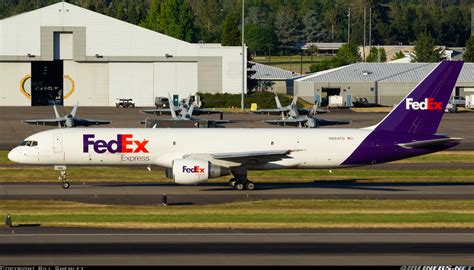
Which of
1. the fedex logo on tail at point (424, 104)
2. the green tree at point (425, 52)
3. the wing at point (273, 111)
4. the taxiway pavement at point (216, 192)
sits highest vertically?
the green tree at point (425, 52)

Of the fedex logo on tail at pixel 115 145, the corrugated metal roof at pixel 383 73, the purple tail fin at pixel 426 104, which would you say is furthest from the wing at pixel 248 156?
the corrugated metal roof at pixel 383 73

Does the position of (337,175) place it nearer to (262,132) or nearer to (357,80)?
(262,132)

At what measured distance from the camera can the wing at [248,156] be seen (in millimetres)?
50969

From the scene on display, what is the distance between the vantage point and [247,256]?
3297 centimetres

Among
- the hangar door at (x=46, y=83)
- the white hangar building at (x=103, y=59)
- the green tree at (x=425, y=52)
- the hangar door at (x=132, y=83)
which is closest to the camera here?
the white hangar building at (x=103, y=59)

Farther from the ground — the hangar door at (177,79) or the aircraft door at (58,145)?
the hangar door at (177,79)

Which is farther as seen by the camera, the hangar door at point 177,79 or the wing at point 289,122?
the hangar door at point 177,79

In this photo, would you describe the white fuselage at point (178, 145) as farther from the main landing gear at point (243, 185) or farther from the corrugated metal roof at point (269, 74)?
the corrugated metal roof at point (269, 74)

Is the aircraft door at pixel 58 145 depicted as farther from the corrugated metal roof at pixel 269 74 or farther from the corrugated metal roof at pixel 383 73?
the corrugated metal roof at pixel 269 74

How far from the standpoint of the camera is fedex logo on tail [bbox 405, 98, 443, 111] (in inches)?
2062

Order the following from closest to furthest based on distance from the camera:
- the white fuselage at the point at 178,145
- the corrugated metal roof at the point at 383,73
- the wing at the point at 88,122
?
the white fuselage at the point at 178,145 < the wing at the point at 88,122 < the corrugated metal roof at the point at 383,73

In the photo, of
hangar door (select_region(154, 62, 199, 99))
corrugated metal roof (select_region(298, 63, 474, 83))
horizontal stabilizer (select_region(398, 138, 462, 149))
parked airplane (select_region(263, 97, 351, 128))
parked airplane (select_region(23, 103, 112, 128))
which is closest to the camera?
horizontal stabilizer (select_region(398, 138, 462, 149))

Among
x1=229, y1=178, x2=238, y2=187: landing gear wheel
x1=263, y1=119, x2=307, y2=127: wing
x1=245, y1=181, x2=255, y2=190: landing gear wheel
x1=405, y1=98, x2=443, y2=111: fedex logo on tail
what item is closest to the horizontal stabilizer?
x1=405, y1=98, x2=443, y2=111: fedex logo on tail

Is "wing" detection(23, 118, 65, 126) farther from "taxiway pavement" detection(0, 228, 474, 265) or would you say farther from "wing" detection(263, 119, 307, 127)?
"taxiway pavement" detection(0, 228, 474, 265)
